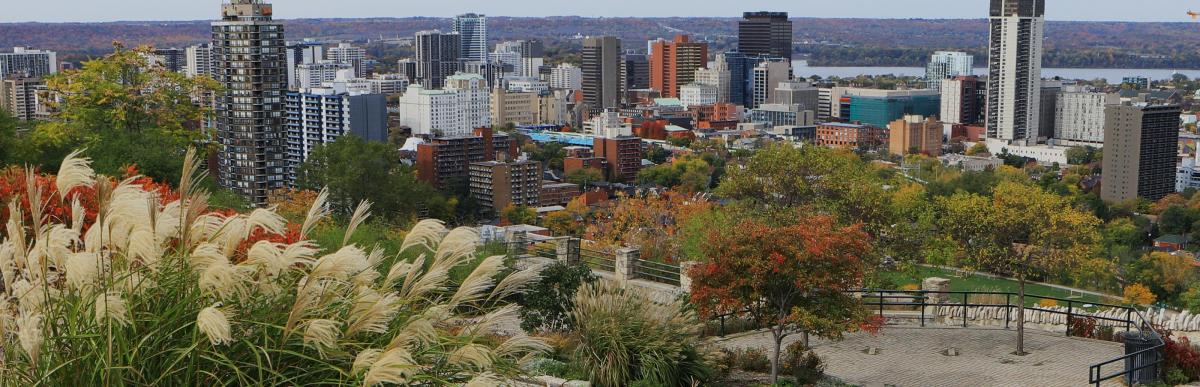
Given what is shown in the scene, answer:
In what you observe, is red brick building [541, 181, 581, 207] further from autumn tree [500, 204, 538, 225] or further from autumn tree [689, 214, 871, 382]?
autumn tree [689, 214, 871, 382]

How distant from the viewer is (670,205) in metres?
29.2

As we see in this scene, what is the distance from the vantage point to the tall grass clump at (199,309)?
4.55m

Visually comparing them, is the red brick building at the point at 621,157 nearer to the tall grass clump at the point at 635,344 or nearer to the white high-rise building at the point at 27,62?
the white high-rise building at the point at 27,62

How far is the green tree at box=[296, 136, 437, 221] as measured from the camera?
3120 cm

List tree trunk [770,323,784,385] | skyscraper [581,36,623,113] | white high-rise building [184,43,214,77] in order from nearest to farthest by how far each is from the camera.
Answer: tree trunk [770,323,784,385], white high-rise building [184,43,214,77], skyscraper [581,36,623,113]

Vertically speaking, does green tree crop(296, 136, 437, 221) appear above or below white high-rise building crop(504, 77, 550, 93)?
above

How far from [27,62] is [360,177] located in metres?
123

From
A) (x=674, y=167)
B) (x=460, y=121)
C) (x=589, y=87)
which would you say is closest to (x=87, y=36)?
(x=589, y=87)

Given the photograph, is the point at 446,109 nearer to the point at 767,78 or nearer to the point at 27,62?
the point at 27,62

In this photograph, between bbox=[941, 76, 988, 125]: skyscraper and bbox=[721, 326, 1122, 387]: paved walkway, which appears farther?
bbox=[941, 76, 988, 125]: skyscraper

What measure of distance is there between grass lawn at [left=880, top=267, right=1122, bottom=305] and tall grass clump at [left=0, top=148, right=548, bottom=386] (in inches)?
459

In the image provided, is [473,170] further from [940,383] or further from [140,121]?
[940,383]

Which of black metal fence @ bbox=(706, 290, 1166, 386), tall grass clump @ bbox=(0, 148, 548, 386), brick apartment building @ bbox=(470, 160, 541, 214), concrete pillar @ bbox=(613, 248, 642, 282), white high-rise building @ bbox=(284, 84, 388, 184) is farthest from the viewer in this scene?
white high-rise building @ bbox=(284, 84, 388, 184)

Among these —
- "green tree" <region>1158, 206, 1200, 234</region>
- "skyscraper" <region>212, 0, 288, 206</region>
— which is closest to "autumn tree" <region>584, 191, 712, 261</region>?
"skyscraper" <region>212, 0, 288, 206</region>
